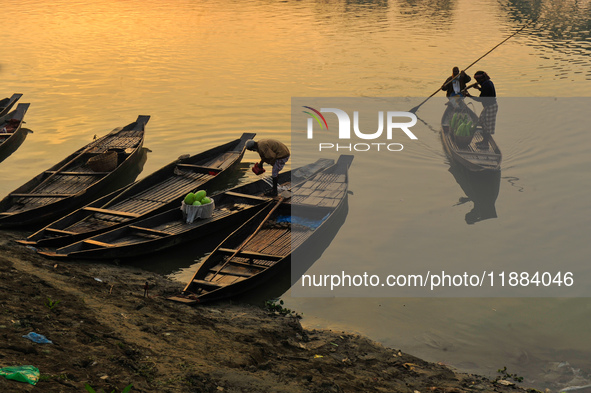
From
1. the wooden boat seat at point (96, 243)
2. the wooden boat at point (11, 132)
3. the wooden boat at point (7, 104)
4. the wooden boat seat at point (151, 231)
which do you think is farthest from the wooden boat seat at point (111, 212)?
the wooden boat at point (7, 104)

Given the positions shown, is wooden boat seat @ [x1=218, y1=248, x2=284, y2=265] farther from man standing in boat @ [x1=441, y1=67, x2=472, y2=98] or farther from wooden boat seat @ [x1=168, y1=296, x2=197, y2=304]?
man standing in boat @ [x1=441, y1=67, x2=472, y2=98]

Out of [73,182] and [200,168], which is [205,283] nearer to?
[200,168]

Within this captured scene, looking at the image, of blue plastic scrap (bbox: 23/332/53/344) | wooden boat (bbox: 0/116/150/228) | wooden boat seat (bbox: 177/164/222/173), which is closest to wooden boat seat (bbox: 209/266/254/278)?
blue plastic scrap (bbox: 23/332/53/344)

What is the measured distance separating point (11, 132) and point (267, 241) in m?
10.5

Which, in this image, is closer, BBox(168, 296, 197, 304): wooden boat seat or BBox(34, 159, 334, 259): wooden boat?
BBox(168, 296, 197, 304): wooden boat seat

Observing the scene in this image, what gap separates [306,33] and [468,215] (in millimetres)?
22293

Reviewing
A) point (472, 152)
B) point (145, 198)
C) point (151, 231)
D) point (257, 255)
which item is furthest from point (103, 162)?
point (472, 152)

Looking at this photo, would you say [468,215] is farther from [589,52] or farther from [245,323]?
[589,52]

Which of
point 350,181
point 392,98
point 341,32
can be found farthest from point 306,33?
point 350,181

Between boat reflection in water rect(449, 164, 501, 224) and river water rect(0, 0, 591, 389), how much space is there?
0.45 feet

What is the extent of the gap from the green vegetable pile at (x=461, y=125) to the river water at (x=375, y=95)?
0.95 metres

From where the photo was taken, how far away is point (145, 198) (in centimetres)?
1263

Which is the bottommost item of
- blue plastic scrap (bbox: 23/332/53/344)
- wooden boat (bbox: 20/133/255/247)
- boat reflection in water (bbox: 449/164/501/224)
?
boat reflection in water (bbox: 449/164/501/224)

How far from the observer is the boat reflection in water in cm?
1295
